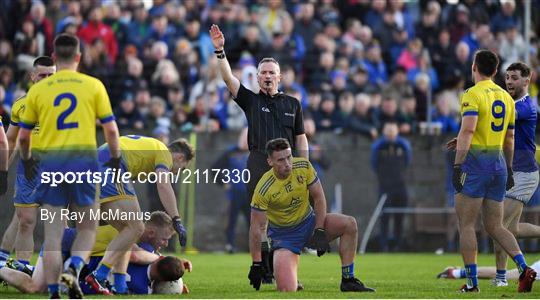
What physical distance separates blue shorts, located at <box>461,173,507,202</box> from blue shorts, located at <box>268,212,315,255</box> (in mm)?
1718

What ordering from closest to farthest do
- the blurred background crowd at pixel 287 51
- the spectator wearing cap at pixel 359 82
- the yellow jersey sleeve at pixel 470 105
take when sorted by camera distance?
the yellow jersey sleeve at pixel 470 105, the blurred background crowd at pixel 287 51, the spectator wearing cap at pixel 359 82

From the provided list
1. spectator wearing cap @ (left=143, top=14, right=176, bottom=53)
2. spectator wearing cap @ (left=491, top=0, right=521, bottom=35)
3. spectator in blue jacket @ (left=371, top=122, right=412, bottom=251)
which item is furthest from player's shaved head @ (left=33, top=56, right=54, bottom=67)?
spectator wearing cap @ (left=491, top=0, right=521, bottom=35)

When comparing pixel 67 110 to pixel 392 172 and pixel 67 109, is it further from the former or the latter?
pixel 392 172

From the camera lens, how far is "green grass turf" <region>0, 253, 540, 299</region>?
12477 mm

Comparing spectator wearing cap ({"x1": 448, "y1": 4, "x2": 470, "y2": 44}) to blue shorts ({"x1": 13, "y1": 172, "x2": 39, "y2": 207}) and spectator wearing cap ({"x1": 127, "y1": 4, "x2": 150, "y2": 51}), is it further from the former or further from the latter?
blue shorts ({"x1": 13, "y1": 172, "x2": 39, "y2": 207})

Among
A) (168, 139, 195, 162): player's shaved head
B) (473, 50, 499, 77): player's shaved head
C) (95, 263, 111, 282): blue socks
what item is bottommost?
(95, 263, 111, 282): blue socks

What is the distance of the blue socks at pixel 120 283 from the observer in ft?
40.8

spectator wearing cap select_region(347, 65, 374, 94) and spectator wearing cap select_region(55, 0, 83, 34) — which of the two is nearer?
spectator wearing cap select_region(347, 65, 374, 94)

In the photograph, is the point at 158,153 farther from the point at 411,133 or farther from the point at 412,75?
the point at 412,75

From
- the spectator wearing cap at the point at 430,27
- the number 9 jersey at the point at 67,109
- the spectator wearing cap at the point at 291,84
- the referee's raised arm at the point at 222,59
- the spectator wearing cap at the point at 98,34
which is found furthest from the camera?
the spectator wearing cap at the point at 430,27

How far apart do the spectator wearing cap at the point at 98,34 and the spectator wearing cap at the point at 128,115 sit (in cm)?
136

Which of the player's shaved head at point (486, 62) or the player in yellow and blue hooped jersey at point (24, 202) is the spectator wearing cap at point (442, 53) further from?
the player in yellow and blue hooped jersey at point (24, 202)

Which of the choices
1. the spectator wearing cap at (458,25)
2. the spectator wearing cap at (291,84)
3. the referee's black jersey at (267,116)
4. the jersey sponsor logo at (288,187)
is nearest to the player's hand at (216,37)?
the referee's black jersey at (267,116)

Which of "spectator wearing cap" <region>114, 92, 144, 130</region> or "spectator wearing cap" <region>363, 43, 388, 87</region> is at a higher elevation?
"spectator wearing cap" <region>363, 43, 388, 87</region>
